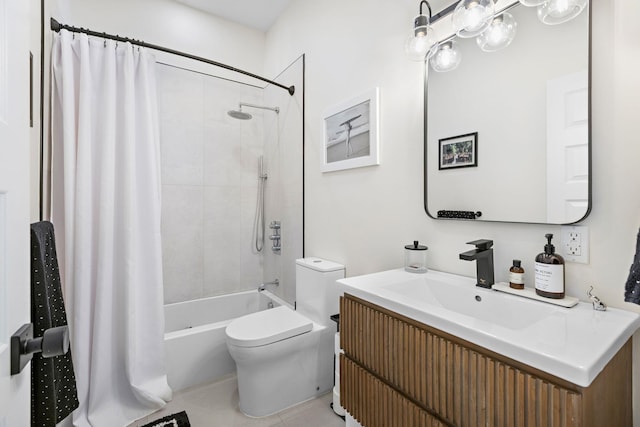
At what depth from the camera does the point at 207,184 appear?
2.73 meters

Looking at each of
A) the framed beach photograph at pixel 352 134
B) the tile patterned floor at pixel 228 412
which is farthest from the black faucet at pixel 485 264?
the tile patterned floor at pixel 228 412

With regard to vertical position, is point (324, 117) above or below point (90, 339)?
above

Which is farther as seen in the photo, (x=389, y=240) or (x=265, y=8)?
(x=265, y=8)

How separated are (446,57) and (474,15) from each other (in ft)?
0.67

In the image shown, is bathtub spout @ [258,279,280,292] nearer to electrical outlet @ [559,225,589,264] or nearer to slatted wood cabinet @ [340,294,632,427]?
slatted wood cabinet @ [340,294,632,427]

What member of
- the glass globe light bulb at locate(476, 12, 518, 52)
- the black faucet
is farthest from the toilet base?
the glass globe light bulb at locate(476, 12, 518, 52)

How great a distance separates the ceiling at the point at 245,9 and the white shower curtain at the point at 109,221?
1022 millimetres

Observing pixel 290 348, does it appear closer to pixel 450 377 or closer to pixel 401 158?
pixel 450 377

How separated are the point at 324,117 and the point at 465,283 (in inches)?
57.7

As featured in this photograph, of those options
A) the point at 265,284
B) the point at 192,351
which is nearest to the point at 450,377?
the point at 192,351

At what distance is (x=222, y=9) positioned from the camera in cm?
266

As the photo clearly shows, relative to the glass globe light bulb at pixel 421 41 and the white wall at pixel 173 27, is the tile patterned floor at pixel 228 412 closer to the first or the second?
the glass globe light bulb at pixel 421 41

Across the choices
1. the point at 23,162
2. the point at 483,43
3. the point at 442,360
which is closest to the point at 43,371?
the point at 23,162

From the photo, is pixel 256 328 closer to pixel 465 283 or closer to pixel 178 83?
pixel 465 283
